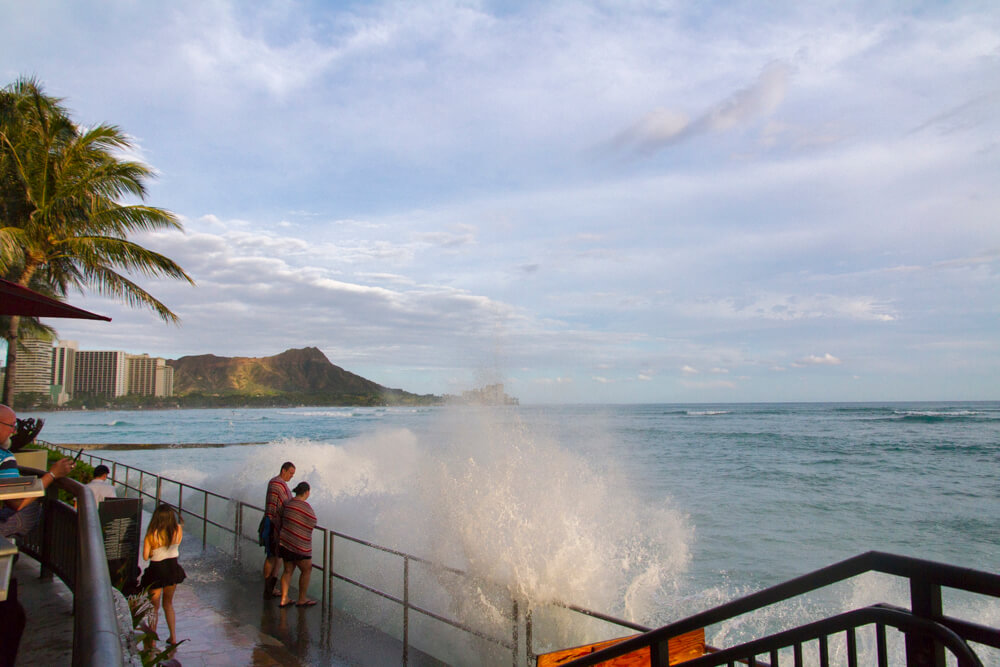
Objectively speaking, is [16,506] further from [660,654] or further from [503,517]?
[503,517]

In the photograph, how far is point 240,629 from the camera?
6.30m

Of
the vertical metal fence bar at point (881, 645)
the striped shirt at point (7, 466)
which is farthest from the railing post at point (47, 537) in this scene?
the vertical metal fence bar at point (881, 645)

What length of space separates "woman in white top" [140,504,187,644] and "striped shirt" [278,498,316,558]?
1.27 metres

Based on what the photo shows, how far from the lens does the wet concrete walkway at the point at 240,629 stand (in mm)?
4355

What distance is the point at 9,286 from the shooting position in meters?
4.95

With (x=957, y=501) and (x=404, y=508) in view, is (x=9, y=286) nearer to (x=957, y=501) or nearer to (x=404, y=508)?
(x=404, y=508)

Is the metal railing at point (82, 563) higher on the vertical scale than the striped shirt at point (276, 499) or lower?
higher

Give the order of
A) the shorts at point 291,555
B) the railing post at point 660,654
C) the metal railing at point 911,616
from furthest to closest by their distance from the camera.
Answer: the shorts at point 291,555
the railing post at point 660,654
the metal railing at point 911,616

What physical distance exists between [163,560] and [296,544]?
1453mm

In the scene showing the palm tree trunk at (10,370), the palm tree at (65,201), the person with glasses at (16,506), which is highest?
the palm tree at (65,201)

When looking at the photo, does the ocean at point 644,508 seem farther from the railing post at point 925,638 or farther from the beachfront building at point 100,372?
the beachfront building at point 100,372

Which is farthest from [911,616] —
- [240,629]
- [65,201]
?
[65,201]

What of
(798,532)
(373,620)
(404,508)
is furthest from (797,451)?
(373,620)

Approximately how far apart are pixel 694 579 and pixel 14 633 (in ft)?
37.8
